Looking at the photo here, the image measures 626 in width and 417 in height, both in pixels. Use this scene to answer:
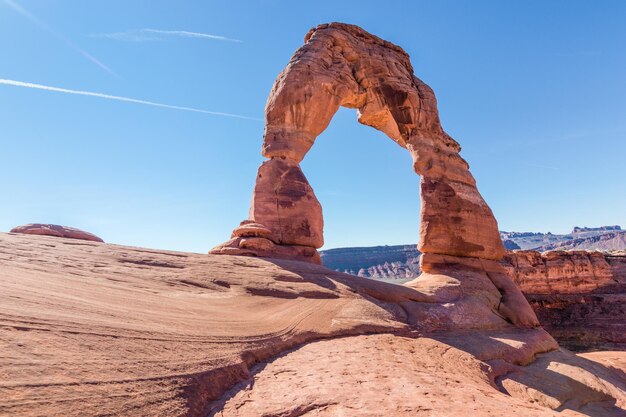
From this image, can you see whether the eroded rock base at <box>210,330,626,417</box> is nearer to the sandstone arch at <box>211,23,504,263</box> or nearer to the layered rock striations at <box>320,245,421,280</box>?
the sandstone arch at <box>211,23,504,263</box>

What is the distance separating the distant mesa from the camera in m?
7.43

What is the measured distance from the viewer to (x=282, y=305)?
6137 millimetres

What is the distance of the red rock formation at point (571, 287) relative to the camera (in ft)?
84.2

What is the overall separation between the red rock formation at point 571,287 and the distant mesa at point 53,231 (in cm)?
2587

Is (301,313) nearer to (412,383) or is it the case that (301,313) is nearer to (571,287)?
(412,383)

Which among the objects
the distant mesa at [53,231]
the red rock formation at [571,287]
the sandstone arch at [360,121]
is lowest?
the red rock formation at [571,287]

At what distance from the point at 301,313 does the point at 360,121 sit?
8.88 metres

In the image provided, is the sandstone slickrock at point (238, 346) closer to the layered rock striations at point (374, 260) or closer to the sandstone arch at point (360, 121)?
the sandstone arch at point (360, 121)

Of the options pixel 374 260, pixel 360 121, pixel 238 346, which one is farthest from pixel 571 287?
pixel 374 260

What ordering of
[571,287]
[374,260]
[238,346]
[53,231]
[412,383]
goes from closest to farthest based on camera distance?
[412,383]
[238,346]
[53,231]
[571,287]
[374,260]

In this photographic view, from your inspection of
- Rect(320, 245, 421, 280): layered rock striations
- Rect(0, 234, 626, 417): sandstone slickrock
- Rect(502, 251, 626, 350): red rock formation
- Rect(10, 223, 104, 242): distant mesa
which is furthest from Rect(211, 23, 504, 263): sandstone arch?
Rect(320, 245, 421, 280): layered rock striations

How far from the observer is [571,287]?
1086 inches

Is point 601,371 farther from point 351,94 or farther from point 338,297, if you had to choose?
point 351,94

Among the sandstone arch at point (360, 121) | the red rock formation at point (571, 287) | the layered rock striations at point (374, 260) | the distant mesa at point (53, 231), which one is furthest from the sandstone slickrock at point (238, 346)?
the layered rock striations at point (374, 260)
